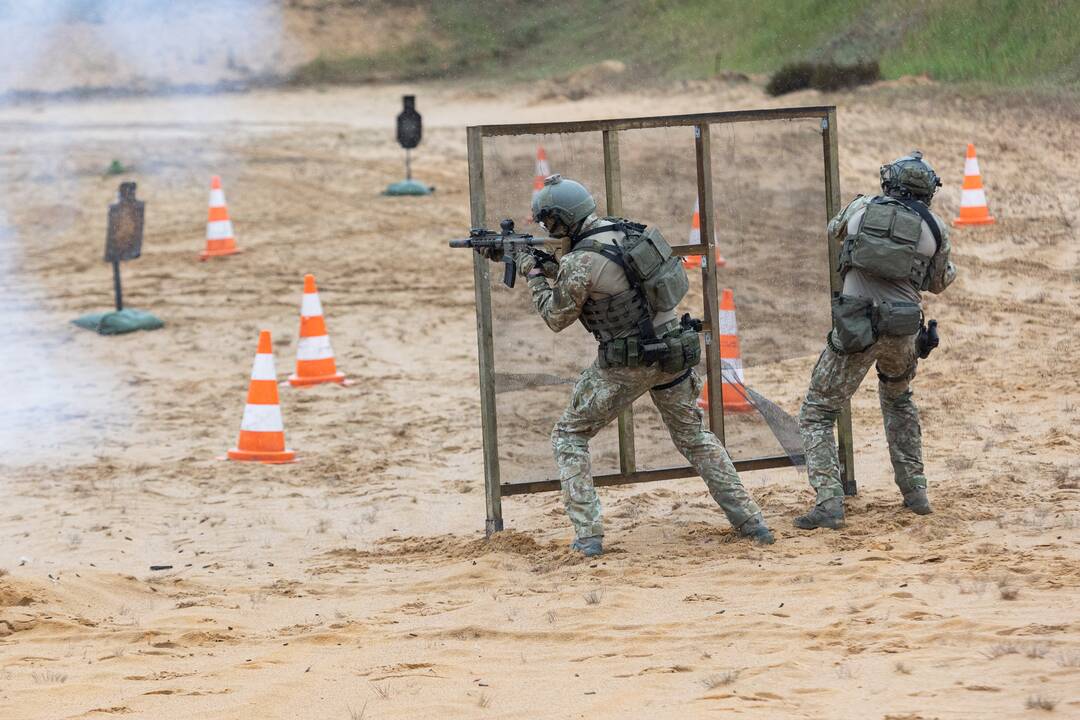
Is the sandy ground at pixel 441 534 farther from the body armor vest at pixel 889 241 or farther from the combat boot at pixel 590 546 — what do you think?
the body armor vest at pixel 889 241

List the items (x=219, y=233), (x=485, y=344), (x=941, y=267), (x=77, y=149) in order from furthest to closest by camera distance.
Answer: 1. (x=77, y=149)
2. (x=219, y=233)
3. (x=485, y=344)
4. (x=941, y=267)

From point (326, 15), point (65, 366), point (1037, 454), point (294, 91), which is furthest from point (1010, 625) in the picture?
point (326, 15)

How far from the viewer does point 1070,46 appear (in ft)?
64.6

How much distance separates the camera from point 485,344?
6469 millimetres

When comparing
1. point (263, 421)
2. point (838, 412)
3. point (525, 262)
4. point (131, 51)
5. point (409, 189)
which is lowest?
point (263, 421)

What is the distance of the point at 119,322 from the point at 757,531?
7.63 m

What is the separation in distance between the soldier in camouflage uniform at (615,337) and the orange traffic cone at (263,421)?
292 cm

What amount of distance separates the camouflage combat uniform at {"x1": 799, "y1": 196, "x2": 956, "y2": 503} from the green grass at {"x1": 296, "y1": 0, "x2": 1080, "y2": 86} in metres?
13.8

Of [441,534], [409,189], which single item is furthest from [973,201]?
[441,534]

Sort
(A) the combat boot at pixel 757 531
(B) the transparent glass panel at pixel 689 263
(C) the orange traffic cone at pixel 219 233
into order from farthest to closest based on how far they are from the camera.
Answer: (C) the orange traffic cone at pixel 219 233 < (B) the transparent glass panel at pixel 689 263 < (A) the combat boot at pixel 757 531

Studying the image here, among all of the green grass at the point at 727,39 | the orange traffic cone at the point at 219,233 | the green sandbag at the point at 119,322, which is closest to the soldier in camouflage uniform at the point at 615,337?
the green sandbag at the point at 119,322

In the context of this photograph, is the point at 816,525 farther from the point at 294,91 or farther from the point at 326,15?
the point at 326,15

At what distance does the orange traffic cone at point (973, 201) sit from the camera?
1373cm

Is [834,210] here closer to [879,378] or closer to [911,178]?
[911,178]
